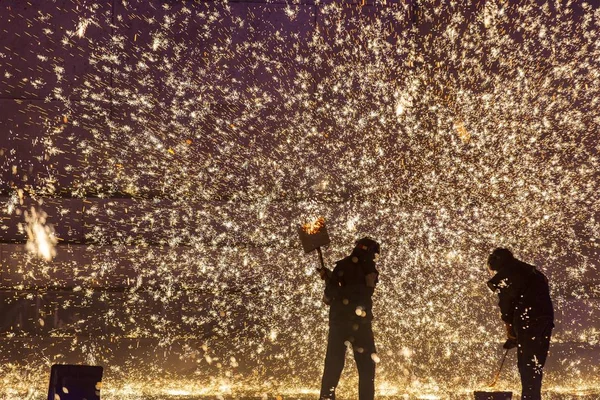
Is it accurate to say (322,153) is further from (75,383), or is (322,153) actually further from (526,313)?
(75,383)

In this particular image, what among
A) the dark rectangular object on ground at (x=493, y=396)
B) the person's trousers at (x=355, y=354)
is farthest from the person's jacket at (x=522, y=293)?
the dark rectangular object on ground at (x=493, y=396)

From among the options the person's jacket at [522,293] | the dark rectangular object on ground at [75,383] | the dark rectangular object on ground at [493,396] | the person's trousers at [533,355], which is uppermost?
the person's jacket at [522,293]

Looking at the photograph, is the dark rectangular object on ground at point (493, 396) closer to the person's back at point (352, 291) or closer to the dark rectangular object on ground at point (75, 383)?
the person's back at point (352, 291)

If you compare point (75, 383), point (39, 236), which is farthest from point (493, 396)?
point (39, 236)

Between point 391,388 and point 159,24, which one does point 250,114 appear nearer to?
point 159,24

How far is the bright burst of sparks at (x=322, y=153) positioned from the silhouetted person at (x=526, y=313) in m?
2.01

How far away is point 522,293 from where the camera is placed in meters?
4.98

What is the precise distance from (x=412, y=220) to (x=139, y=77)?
328cm

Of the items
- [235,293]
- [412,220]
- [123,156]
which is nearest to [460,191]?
[412,220]

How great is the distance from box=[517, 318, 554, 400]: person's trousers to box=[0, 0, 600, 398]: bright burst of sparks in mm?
2013

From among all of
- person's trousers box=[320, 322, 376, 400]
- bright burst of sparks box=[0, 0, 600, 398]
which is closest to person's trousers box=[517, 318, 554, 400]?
person's trousers box=[320, 322, 376, 400]

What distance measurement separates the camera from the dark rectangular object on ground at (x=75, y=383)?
3.44 metres

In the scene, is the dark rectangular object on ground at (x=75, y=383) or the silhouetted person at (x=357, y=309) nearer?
the dark rectangular object on ground at (x=75, y=383)

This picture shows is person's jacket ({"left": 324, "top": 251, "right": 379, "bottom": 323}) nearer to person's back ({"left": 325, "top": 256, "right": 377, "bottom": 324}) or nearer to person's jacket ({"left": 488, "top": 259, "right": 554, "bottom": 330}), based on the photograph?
person's back ({"left": 325, "top": 256, "right": 377, "bottom": 324})
